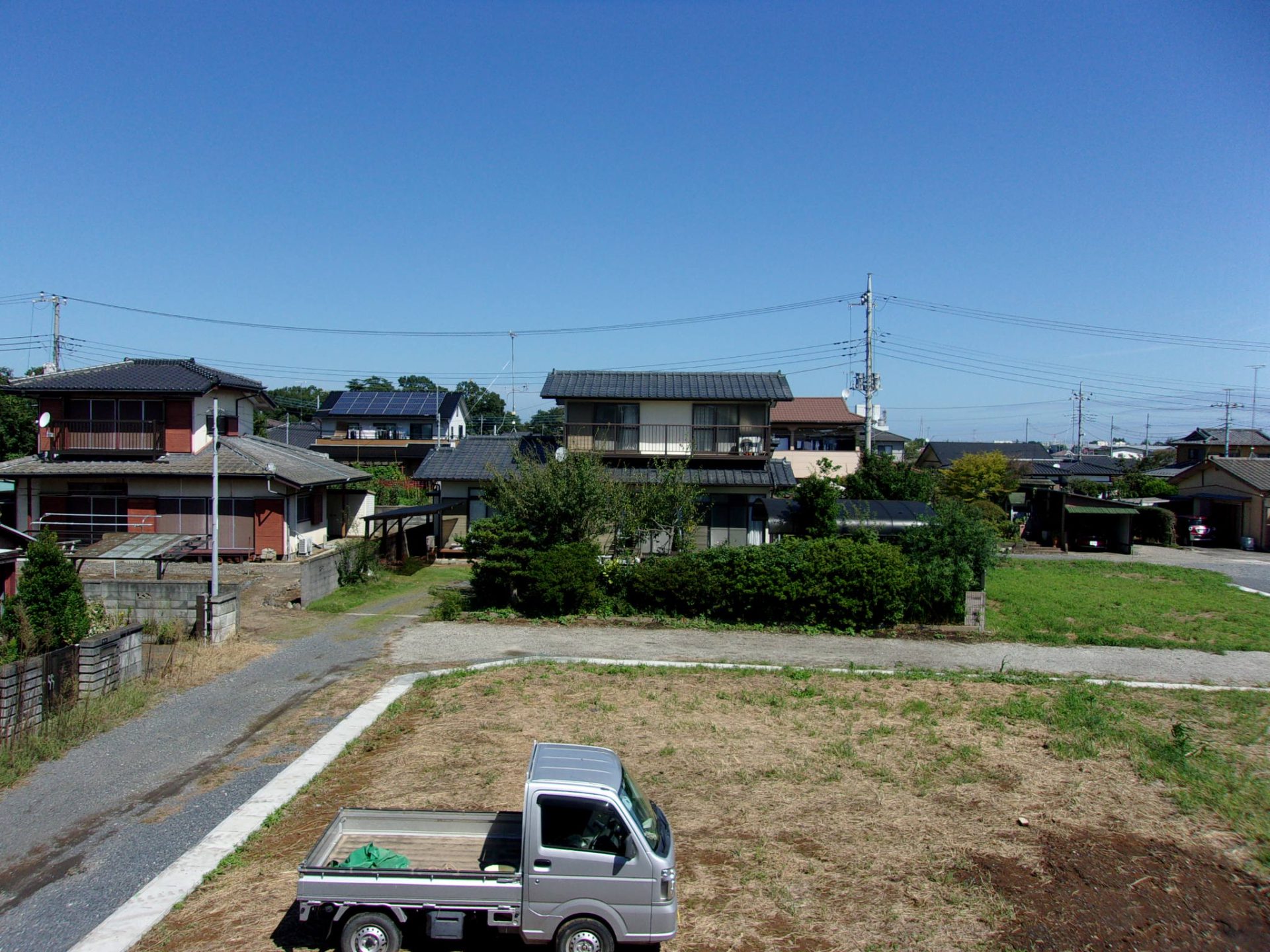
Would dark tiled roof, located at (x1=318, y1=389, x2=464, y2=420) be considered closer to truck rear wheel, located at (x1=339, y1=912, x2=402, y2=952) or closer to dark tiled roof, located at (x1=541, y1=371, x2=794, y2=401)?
dark tiled roof, located at (x1=541, y1=371, x2=794, y2=401)

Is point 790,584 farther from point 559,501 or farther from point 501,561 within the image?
point 501,561

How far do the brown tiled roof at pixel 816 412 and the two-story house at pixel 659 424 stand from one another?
1607 cm

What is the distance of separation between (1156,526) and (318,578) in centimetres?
3594

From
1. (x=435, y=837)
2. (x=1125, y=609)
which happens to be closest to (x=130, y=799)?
(x=435, y=837)

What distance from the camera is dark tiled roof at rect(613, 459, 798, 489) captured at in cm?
2523

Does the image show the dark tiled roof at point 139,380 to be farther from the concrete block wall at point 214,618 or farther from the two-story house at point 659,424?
the concrete block wall at point 214,618

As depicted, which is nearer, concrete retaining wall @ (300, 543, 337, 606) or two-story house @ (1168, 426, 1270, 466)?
concrete retaining wall @ (300, 543, 337, 606)

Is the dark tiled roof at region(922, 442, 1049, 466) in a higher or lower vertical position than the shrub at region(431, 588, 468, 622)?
higher

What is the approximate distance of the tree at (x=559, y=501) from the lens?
18016 mm

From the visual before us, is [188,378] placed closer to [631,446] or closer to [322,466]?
[322,466]

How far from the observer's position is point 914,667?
554 inches

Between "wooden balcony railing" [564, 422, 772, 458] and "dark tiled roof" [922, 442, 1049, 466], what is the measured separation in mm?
37440

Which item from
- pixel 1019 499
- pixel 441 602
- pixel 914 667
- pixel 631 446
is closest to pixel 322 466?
pixel 631 446

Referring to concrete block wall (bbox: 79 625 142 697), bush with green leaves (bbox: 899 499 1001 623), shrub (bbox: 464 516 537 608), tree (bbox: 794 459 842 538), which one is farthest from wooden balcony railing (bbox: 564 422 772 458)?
concrete block wall (bbox: 79 625 142 697)
